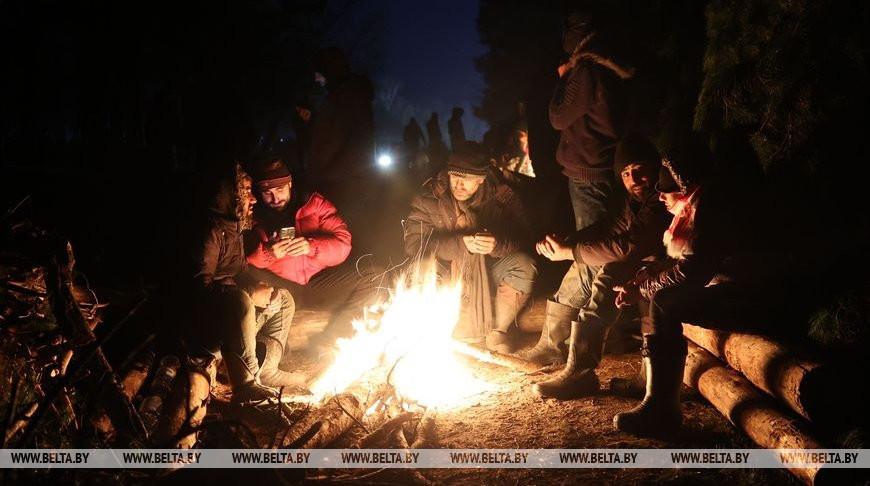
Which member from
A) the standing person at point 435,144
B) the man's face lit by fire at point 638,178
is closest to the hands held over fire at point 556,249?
the man's face lit by fire at point 638,178

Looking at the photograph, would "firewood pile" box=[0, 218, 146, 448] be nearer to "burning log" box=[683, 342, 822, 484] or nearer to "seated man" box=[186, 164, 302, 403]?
"seated man" box=[186, 164, 302, 403]

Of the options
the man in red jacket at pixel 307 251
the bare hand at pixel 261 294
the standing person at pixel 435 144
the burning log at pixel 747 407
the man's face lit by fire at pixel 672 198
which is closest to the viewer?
the burning log at pixel 747 407

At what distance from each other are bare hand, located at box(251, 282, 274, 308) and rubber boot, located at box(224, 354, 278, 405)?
527 mm

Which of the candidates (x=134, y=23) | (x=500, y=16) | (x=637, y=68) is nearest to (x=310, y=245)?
(x=637, y=68)

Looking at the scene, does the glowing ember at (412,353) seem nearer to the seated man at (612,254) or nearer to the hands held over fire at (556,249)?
the seated man at (612,254)

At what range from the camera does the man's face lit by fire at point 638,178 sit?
4.45 meters

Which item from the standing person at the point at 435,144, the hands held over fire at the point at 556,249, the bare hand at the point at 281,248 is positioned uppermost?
the standing person at the point at 435,144

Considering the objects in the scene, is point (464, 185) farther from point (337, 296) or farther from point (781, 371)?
point (781, 371)

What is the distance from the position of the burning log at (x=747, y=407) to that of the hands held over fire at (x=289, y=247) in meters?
3.55

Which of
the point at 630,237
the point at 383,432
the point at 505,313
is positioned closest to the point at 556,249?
the point at 630,237

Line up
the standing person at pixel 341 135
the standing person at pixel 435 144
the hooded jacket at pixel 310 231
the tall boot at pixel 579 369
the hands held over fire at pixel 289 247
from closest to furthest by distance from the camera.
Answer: the tall boot at pixel 579 369, the hands held over fire at pixel 289 247, the hooded jacket at pixel 310 231, the standing person at pixel 341 135, the standing person at pixel 435 144

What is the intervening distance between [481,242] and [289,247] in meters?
1.89

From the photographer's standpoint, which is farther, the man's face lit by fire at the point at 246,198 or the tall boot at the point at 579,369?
the man's face lit by fire at the point at 246,198

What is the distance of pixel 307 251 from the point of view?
508cm
